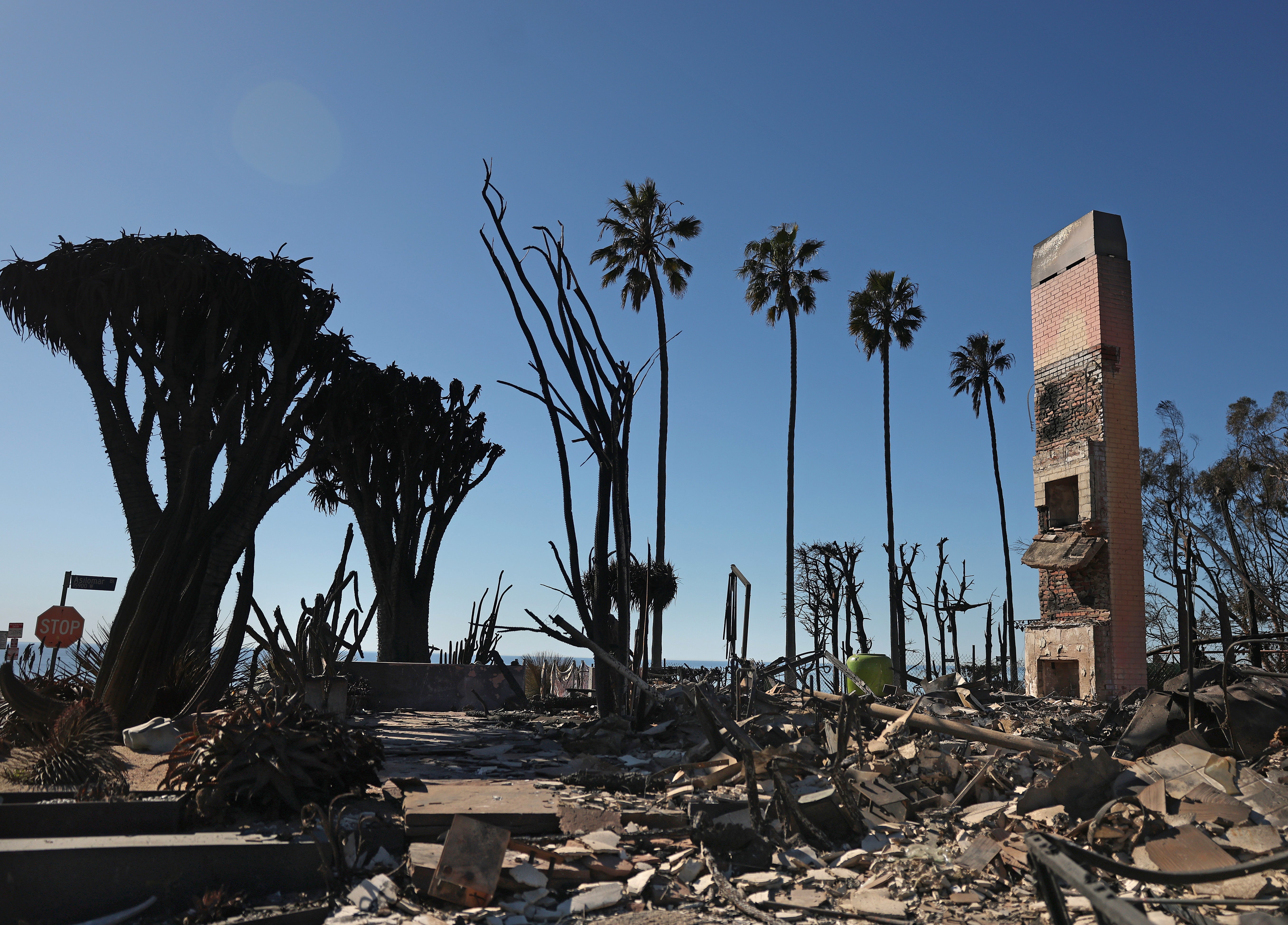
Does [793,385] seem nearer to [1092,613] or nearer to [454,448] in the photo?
[454,448]

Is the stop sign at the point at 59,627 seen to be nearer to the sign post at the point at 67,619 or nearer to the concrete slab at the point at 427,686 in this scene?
the sign post at the point at 67,619

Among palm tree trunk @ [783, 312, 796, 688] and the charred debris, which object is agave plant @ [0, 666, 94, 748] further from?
palm tree trunk @ [783, 312, 796, 688]

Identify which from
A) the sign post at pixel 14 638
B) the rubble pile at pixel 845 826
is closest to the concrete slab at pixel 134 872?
the rubble pile at pixel 845 826

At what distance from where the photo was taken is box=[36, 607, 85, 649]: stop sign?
1426 cm

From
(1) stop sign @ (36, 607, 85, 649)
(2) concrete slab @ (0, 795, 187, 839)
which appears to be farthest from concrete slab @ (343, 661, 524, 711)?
(2) concrete slab @ (0, 795, 187, 839)

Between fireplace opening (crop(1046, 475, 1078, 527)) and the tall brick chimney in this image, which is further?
fireplace opening (crop(1046, 475, 1078, 527))

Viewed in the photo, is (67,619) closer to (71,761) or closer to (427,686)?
(427,686)

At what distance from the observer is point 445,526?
19312 mm

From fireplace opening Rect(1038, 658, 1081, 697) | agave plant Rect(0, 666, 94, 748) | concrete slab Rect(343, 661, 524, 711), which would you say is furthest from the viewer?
concrete slab Rect(343, 661, 524, 711)

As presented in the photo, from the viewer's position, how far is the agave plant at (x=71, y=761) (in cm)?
590

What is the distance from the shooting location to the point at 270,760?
16.8ft

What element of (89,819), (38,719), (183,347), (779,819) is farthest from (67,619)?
(779,819)

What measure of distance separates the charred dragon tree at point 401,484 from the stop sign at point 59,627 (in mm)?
5102

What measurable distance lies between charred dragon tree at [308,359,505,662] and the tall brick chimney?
12.2 meters
